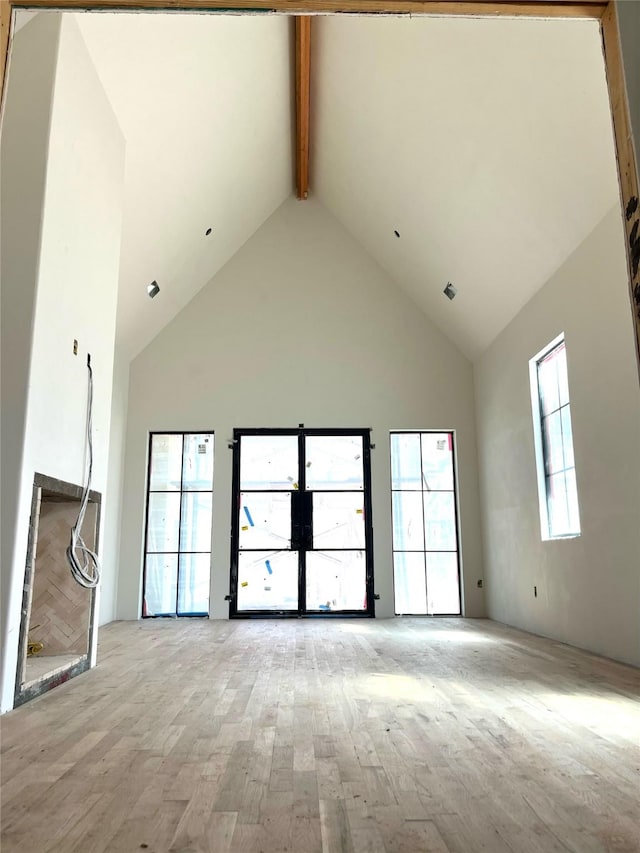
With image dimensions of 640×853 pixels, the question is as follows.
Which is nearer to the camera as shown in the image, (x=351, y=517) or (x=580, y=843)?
(x=580, y=843)

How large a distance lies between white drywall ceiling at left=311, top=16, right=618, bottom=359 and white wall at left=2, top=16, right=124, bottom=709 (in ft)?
7.31

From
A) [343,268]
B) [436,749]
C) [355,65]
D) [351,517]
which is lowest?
[436,749]

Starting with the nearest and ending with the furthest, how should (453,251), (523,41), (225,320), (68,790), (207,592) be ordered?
(68,790)
(523,41)
(453,251)
(207,592)
(225,320)

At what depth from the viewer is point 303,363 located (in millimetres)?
7758

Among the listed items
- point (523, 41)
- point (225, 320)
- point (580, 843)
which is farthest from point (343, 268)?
point (580, 843)

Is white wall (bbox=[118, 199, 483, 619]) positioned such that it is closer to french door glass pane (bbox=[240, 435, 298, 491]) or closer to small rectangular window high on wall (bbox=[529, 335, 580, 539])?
french door glass pane (bbox=[240, 435, 298, 491])

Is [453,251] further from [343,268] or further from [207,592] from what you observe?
[207,592]

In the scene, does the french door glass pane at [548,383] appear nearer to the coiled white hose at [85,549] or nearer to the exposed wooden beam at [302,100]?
the exposed wooden beam at [302,100]

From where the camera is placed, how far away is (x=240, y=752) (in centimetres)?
235

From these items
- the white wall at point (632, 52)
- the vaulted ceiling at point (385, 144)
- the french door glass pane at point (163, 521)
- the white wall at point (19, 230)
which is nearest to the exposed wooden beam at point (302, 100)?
the vaulted ceiling at point (385, 144)

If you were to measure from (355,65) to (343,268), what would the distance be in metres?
2.77

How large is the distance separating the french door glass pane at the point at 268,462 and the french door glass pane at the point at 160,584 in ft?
4.01

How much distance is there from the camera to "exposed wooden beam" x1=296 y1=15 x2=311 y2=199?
5438 mm

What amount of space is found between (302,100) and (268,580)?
509 cm
